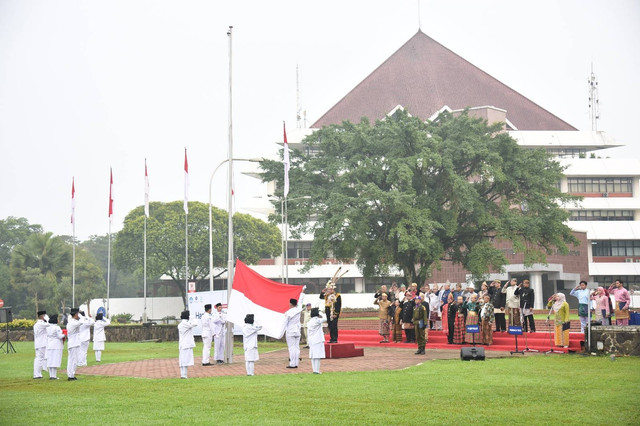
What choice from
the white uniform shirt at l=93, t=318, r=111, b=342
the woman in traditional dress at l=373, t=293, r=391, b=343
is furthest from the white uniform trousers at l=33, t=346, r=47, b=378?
the woman in traditional dress at l=373, t=293, r=391, b=343

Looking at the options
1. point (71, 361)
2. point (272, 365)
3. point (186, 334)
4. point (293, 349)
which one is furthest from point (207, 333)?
point (71, 361)

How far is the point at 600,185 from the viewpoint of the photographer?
67.2m

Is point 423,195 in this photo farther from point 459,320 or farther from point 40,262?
point 40,262

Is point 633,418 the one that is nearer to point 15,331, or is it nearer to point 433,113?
point 15,331

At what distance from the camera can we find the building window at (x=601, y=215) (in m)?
65.4

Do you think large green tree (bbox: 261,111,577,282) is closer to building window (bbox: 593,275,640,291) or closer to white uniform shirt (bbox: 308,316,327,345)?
white uniform shirt (bbox: 308,316,327,345)

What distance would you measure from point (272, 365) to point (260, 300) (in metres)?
2.07

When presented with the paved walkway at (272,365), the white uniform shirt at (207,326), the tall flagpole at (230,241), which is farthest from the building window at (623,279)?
the white uniform shirt at (207,326)

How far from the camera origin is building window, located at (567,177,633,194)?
66875mm

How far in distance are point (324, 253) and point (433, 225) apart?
5.59m

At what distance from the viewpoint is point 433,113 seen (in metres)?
76.6

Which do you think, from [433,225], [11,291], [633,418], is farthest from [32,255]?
[633,418]

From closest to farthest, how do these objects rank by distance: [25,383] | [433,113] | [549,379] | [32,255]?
[549,379] < [25,383] < [32,255] < [433,113]

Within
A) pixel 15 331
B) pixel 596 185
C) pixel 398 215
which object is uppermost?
pixel 596 185
